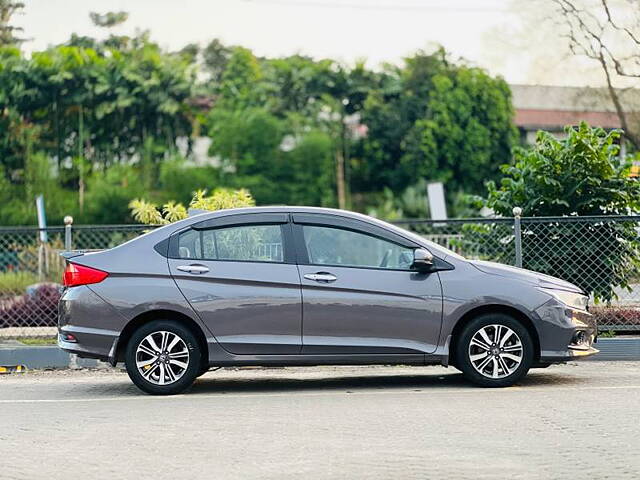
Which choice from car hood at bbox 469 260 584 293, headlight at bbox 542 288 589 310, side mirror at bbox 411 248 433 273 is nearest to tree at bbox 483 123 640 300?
headlight at bbox 542 288 589 310

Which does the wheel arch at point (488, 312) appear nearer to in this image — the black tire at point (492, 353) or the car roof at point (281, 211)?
the black tire at point (492, 353)

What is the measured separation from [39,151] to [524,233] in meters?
55.4

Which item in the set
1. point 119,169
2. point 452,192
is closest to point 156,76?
point 119,169

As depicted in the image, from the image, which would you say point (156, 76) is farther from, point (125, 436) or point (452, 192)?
point (125, 436)

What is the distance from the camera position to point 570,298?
32.2ft

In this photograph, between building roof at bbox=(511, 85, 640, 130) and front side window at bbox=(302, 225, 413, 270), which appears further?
building roof at bbox=(511, 85, 640, 130)

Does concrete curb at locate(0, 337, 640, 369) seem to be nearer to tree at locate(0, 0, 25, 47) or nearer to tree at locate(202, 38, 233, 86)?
tree at locate(0, 0, 25, 47)

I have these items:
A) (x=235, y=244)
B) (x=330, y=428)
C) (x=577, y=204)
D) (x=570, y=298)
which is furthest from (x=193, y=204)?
(x=330, y=428)

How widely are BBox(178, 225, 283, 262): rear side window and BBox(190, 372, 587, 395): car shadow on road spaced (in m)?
1.16

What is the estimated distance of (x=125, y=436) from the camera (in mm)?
7523

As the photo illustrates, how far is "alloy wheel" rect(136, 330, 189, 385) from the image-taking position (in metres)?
9.48

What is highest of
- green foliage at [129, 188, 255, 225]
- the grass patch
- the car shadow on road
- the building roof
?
the building roof

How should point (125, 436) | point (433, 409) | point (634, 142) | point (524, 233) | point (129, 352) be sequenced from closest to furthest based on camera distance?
point (125, 436), point (433, 409), point (129, 352), point (524, 233), point (634, 142)

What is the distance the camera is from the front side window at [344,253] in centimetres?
965
